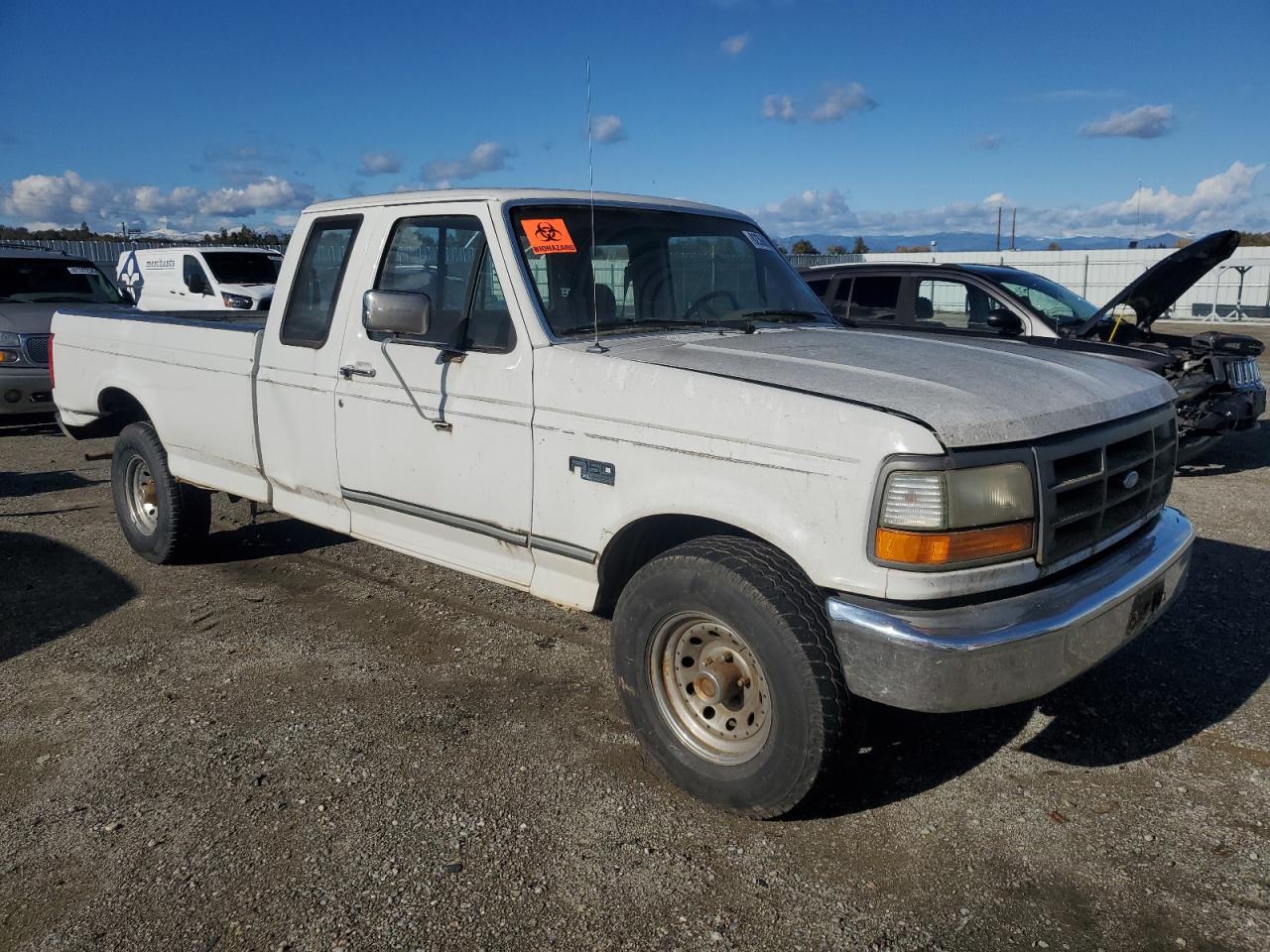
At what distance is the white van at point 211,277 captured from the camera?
15.4 m

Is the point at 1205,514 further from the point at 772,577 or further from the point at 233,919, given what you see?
the point at 233,919

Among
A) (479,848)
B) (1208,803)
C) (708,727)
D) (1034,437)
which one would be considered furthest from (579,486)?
(1208,803)

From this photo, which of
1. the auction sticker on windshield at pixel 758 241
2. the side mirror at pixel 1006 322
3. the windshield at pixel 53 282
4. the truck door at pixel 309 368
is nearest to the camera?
the truck door at pixel 309 368

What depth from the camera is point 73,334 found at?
19.6 feet

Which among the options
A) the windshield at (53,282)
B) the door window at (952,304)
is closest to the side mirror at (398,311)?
the door window at (952,304)

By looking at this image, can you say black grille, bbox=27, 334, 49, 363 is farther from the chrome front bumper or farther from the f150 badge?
the chrome front bumper

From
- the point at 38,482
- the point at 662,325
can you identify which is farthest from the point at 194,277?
the point at 662,325

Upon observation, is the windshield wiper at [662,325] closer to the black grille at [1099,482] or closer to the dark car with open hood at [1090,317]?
the black grille at [1099,482]

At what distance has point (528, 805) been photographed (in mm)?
3193

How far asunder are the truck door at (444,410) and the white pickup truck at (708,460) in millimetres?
13

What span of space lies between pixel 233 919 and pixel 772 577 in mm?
1795

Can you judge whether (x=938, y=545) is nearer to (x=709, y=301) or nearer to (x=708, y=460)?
(x=708, y=460)

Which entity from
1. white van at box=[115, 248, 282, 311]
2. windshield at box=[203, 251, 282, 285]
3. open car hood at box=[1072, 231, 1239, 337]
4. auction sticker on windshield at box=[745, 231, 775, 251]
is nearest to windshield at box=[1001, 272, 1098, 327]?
open car hood at box=[1072, 231, 1239, 337]

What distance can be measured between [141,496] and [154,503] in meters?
0.16
